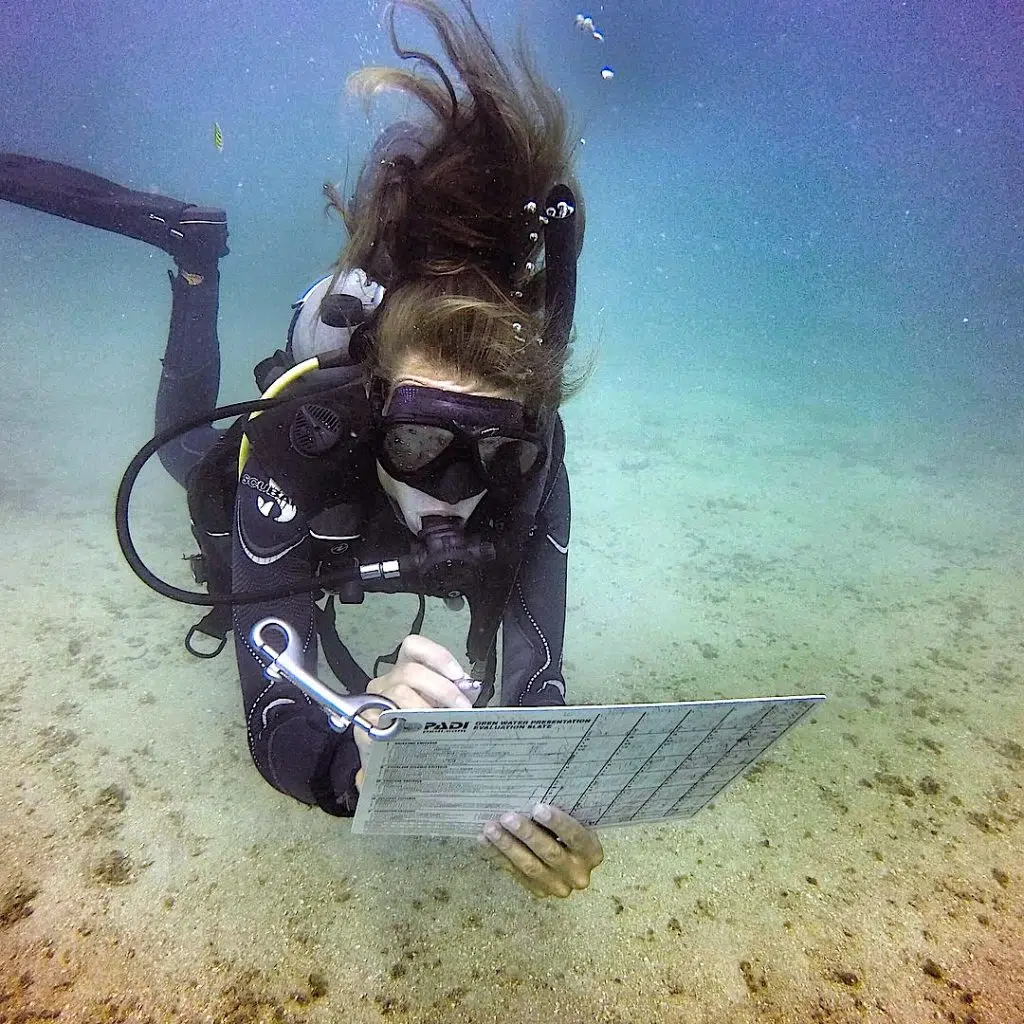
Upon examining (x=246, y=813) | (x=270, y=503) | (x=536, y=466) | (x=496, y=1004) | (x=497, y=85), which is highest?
(x=497, y=85)

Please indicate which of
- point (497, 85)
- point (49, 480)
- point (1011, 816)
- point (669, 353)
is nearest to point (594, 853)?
point (1011, 816)

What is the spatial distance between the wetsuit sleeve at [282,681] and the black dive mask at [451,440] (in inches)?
17.5

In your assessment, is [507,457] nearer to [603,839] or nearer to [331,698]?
[331,698]

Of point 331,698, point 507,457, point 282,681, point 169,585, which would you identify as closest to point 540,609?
point 507,457

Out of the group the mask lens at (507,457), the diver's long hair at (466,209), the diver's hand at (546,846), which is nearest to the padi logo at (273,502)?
the diver's long hair at (466,209)

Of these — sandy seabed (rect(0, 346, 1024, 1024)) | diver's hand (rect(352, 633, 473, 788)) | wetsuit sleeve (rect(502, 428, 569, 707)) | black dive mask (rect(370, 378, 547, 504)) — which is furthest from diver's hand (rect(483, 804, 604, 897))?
black dive mask (rect(370, 378, 547, 504))

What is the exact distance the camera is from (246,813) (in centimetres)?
240

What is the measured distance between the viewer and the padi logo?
82.7 inches

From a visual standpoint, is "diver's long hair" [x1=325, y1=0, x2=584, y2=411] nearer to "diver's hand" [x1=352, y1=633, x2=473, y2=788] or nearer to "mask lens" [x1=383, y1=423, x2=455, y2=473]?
"mask lens" [x1=383, y1=423, x2=455, y2=473]

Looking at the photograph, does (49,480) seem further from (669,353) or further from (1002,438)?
(669,353)

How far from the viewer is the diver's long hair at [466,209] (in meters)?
1.93

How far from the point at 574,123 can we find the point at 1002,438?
11.8 meters

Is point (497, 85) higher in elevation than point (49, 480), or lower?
higher

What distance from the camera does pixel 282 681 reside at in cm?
199
